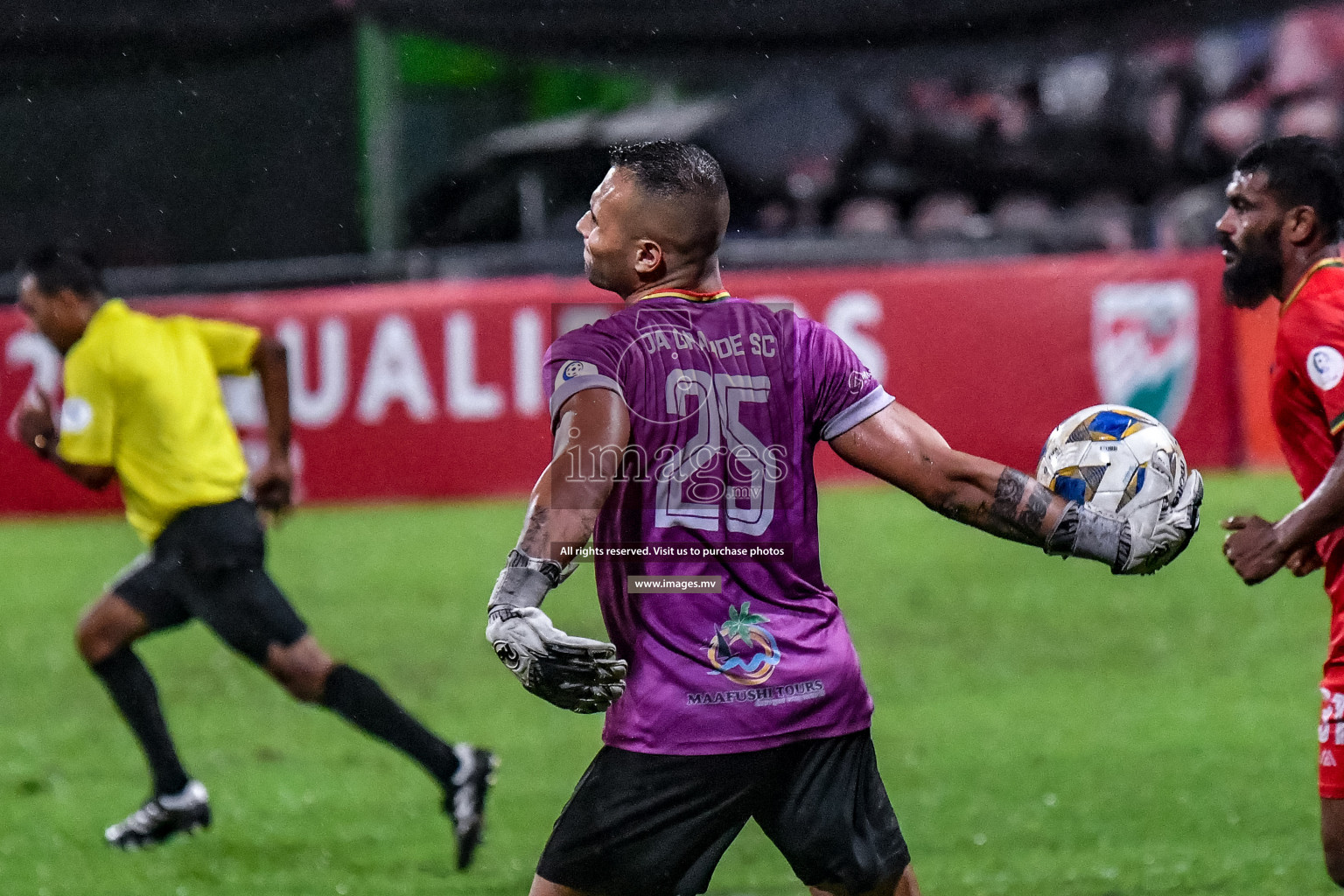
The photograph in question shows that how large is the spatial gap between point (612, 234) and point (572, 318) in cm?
959

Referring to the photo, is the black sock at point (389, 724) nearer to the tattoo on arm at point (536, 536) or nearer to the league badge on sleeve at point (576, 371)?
the tattoo on arm at point (536, 536)

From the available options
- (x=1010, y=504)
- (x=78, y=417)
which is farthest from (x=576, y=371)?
(x=78, y=417)

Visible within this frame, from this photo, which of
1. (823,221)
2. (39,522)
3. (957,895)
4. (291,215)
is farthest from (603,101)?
(957,895)

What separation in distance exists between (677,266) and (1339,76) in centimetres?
1742

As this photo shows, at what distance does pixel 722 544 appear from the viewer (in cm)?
342

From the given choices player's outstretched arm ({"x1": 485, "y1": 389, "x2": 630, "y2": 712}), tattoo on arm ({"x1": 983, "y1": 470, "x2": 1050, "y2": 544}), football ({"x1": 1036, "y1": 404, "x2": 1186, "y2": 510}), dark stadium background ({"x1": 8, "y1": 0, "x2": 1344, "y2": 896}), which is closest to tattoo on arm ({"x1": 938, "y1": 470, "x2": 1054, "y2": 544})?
tattoo on arm ({"x1": 983, "y1": 470, "x2": 1050, "y2": 544})

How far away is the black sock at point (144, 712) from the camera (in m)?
6.49

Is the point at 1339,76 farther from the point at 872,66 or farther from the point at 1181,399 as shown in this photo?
the point at 1181,399

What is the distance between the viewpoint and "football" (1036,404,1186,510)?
3.51 meters

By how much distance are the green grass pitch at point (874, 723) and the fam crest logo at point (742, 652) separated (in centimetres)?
239

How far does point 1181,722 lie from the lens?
8.10m

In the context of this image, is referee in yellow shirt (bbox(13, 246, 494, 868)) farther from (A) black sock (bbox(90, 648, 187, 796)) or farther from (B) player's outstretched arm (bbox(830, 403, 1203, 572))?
(B) player's outstretched arm (bbox(830, 403, 1203, 572))

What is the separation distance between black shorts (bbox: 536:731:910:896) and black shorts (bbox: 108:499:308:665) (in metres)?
3.09

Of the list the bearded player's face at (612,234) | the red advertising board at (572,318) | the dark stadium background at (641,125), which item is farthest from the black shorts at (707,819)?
the dark stadium background at (641,125)
